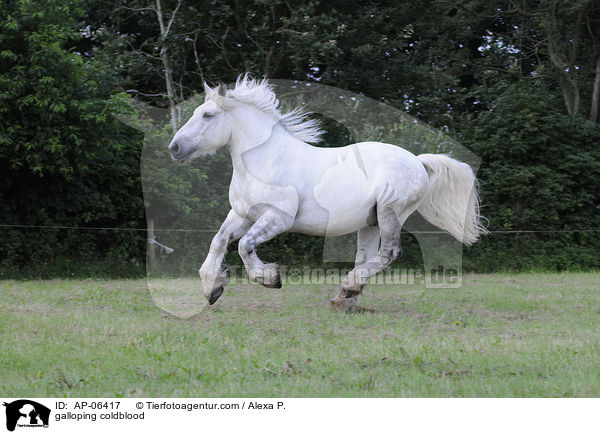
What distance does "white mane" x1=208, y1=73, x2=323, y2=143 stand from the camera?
632 centimetres

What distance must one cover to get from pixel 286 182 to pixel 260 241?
0.62 m

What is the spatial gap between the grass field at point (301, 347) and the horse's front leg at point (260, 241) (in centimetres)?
41

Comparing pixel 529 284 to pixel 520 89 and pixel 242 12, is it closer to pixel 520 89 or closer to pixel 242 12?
pixel 520 89

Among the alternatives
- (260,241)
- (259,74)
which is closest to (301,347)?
(260,241)

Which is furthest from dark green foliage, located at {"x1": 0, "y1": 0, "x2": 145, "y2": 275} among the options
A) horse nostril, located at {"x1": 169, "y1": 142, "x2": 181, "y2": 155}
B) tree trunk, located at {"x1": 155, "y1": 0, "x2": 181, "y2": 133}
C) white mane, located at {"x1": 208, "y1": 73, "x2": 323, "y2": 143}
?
horse nostril, located at {"x1": 169, "y1": 142, "x2": 181, "y2": 155}

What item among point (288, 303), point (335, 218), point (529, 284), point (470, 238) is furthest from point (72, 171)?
point (529, 284)

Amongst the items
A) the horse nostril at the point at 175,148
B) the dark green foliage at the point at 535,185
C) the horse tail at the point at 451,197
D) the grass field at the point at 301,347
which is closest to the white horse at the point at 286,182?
the horse nostril at the point at 175,148

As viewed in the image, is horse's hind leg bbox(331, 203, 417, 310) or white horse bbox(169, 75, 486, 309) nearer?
white horse bbox(169, 75, 486, 309)

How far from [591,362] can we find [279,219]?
9.14 feet

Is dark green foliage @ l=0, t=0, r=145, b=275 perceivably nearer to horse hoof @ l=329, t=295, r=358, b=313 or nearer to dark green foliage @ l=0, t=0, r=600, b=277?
dark green foliage @ l=0, t=0, r=600, b=277

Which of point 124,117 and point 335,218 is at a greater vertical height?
point 124,117

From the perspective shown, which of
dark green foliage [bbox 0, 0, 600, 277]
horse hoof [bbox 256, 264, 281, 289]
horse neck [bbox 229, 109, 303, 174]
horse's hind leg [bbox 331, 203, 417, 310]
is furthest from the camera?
dark green foliage [bbox 0, 0, 600, 277]

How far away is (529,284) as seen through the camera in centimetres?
938
